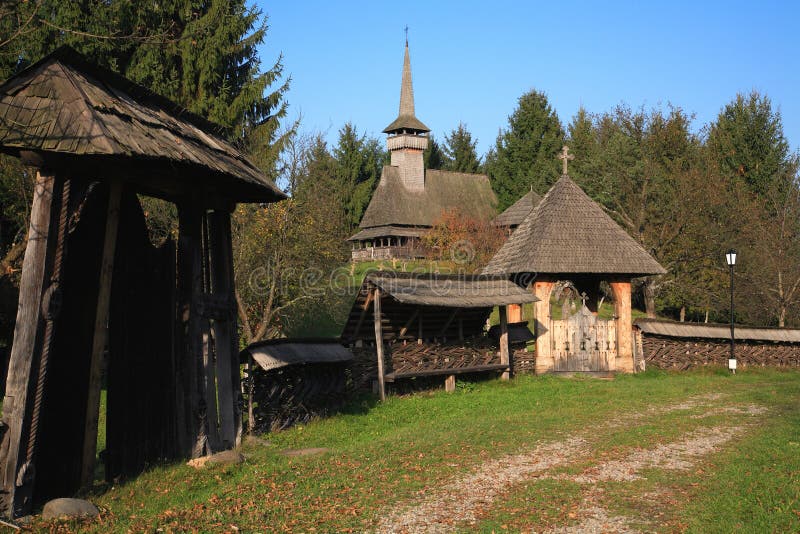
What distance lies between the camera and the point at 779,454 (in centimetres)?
1041

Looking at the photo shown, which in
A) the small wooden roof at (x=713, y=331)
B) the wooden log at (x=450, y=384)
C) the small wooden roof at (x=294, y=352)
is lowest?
the wooden log at (x=450, y=384)

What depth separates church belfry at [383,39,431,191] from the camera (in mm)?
57750

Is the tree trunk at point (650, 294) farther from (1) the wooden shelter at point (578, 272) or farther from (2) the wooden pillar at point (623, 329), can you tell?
(2) the wooden pillar at point (623, 329)

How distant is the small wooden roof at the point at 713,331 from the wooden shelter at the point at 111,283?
15.3m

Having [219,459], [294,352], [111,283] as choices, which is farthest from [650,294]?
[111,283]

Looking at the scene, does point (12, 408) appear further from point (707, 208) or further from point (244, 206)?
point (707, 208)

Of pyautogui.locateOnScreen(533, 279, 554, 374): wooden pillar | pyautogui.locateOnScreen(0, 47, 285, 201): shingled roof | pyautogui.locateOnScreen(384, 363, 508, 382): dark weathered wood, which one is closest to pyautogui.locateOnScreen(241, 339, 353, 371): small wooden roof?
pyautogui.locateOnScreen(384, 363, 508, 382): dark weathered wood

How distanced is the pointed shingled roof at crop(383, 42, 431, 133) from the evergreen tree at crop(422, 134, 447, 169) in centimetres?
1724

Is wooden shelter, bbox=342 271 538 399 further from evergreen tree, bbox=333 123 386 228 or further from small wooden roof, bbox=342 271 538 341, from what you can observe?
evergreen tree, bbox=333 123 386 228

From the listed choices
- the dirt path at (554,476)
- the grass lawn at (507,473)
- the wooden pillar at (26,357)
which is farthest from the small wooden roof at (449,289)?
the wooden pillar at (26,357)

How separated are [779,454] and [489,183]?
54.9 meters

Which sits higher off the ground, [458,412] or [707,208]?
[707,208]

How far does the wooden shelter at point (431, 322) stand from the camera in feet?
54.3

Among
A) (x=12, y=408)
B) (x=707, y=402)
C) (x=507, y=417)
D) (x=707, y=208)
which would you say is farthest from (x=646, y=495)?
(x=707, y=208)
